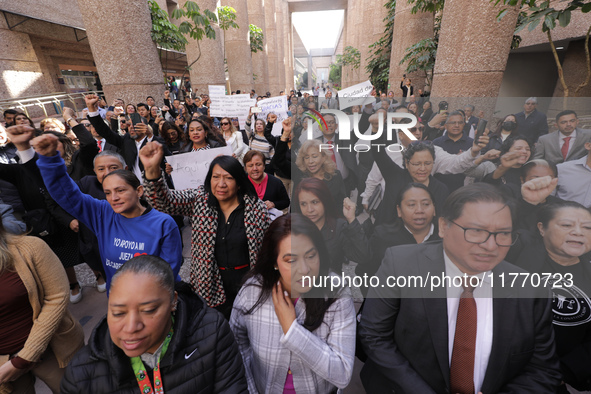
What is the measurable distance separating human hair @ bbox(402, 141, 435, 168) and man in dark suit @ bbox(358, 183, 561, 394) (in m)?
0.23

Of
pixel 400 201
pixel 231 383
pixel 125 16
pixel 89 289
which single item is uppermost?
pixel 125 16

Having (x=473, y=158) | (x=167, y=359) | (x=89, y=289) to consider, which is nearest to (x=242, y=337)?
(x=167, y=359)

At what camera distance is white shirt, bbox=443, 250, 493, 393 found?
1.12 m

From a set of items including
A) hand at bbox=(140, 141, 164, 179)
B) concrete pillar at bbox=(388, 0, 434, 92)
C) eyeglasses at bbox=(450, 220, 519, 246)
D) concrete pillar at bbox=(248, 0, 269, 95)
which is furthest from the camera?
concrete pillar at bbox=(248, 0, 269, 95)

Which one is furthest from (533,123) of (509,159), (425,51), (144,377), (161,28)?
(425,51)

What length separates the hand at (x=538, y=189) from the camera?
40.2 inches

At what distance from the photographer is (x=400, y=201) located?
121 centimetres

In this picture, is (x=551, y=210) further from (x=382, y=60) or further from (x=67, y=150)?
(x=382, y=60)

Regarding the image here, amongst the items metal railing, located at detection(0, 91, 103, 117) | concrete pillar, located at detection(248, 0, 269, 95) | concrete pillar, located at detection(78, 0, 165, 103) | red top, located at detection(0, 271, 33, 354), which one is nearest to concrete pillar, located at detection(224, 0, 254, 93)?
concrete pillar, located at detection(248, 0, 269, 95)

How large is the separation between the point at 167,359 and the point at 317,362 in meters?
0.63

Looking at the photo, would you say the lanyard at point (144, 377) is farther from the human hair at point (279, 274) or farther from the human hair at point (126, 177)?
the human hair at point (126, 177)

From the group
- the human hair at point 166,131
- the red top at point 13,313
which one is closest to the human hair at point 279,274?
the red top at point 13,313

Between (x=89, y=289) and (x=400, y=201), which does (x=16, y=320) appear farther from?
(x=400, y=201)

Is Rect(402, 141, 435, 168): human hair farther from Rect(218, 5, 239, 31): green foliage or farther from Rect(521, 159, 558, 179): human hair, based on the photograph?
Rect(218, 5, 239, 31): green foliage
